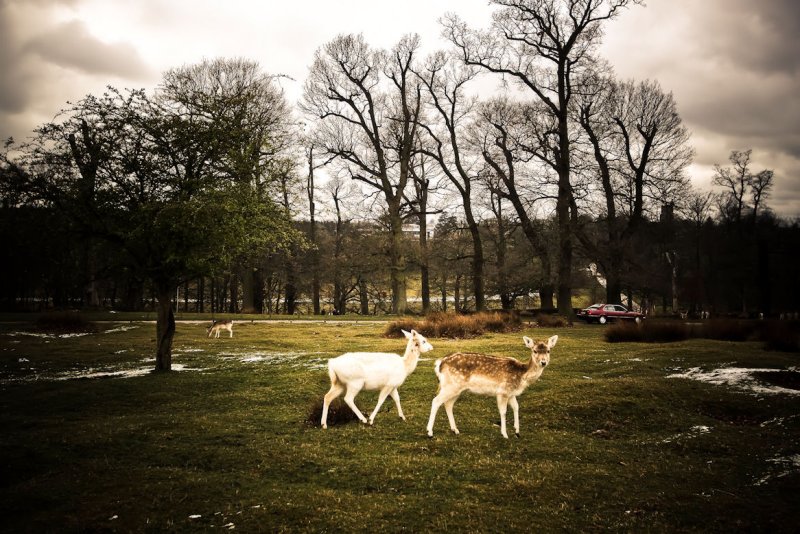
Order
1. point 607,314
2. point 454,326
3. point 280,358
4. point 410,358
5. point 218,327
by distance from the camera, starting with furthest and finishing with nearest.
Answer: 1. point 607,314
2. point 218,327
3. point 454,326
4. point 280,358
5. point 410,358

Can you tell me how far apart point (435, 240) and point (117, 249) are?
40768mm

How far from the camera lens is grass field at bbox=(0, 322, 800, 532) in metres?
5.71

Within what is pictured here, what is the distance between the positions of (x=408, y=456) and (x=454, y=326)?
17.8 m

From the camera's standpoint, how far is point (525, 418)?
9.76m

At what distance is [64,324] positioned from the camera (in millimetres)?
26734

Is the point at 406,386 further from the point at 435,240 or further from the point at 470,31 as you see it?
the point at 435,240

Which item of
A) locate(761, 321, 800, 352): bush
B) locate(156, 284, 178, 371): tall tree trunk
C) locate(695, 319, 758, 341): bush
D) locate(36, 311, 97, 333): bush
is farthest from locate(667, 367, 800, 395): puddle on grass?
locate(36, 311, 97, 333): bush

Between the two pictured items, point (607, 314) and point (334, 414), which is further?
point (607, 314)

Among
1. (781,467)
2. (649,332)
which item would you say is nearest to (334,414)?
(781,467)

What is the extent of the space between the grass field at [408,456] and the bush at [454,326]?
10.5m

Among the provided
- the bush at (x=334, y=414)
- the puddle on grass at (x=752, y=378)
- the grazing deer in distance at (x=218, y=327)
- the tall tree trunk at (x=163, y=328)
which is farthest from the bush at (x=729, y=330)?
the grazing deer in distance at (x=218, y=327)

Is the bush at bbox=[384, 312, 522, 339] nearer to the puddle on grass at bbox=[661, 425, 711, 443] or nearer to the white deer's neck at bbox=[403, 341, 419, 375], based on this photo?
the white deer's neck at bbox=[403, 341, 419, 375]

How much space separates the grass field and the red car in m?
26.4

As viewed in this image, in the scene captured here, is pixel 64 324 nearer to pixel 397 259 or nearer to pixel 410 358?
pixel 397 259
